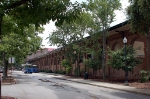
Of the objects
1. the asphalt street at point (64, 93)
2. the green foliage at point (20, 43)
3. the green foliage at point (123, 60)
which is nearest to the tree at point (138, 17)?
the asphalt street at point (64, 93)

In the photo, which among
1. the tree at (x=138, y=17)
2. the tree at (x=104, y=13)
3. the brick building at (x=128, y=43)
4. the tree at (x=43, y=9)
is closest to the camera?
the tree at (x=43, y=9)

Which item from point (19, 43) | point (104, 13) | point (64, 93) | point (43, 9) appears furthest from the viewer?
point (104, 13)

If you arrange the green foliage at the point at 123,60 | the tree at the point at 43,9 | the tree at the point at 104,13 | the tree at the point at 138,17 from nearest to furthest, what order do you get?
the tree at the point at 43,9, the tree at the point at 138,17, the green foliage at the point at 123,60, the tree at the point at 104,13

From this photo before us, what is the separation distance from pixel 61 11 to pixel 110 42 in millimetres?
28807

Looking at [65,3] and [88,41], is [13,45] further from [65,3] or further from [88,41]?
[65,3]

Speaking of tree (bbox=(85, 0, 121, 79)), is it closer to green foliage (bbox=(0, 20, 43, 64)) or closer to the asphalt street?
green foliage (bbox=(0, 20, 43, 64))

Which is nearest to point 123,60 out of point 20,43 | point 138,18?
point 138,18

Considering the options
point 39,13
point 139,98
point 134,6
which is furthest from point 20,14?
point 134,6

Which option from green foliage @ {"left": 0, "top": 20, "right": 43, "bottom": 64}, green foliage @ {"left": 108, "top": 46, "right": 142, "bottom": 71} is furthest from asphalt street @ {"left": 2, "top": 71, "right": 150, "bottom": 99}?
green foliage @ {"left": 0, "top": 20, "right": 43, "bottom": 64}

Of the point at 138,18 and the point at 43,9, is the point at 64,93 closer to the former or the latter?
the point at 138,18

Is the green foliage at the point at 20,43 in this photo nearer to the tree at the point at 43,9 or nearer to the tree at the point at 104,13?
the tree at the point at 104,13

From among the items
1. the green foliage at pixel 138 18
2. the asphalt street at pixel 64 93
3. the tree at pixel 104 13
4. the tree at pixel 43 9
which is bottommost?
the asphalt street at pixel 64 93

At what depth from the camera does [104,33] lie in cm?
3183

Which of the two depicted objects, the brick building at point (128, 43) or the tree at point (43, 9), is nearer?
the tree at point (43, 9)
